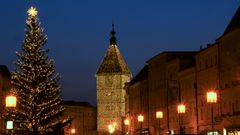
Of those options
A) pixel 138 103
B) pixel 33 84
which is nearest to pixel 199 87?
pixel 33 84

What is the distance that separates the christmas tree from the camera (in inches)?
2832

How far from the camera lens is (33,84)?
→ 72.1 metres

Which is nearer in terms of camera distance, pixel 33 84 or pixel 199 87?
pixel 33 84

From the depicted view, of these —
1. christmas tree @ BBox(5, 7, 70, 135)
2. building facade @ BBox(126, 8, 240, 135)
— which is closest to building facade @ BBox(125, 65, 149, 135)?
building facade @ BBox(126, 8, 240, 135)

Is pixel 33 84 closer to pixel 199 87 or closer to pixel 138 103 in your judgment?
pixel 199 87

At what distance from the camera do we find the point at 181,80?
91125mm

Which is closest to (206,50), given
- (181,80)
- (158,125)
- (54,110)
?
(181,80)

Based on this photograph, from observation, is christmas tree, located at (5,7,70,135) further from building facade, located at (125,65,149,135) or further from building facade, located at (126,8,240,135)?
building facade, located at (125,65,149,135)

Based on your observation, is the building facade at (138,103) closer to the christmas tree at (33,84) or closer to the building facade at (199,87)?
the building facade at (199,87)

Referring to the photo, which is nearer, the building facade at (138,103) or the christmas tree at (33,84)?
the christmas tree at (33,84)

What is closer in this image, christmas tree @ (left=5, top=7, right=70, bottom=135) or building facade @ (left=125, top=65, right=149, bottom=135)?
christmas tree @ (left=5, top=7, right=70, bottom=135)

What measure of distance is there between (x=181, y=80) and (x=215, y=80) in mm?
15214

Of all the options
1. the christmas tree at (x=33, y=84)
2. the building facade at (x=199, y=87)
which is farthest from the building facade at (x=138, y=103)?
the christmas tree at (x=33, y=84)

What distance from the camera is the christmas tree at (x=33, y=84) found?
7194 centimetres
